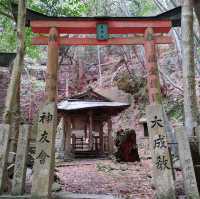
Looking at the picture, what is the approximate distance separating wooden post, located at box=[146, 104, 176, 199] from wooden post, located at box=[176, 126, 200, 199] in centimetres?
27

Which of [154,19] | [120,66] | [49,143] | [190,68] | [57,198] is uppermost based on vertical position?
[120,66]

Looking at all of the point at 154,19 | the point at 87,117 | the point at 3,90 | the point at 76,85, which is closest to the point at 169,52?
the point at 76,85

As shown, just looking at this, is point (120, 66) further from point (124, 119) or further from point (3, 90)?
point (3, 90)

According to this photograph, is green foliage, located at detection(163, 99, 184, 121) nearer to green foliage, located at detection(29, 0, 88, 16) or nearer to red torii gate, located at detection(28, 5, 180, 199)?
green foliage, located at detection(29, 0, 88, 16)

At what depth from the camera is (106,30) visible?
22.5 feet

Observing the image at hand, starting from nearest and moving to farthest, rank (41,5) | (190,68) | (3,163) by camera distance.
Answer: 1. (3,163)
2. (190,68)
3. (41,5)

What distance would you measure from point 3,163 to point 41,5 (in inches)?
306

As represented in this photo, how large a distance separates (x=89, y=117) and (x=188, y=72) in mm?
9549

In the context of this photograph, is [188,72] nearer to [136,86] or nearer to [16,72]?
[16,72]

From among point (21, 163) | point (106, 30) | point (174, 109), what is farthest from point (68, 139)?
point (21, 163)

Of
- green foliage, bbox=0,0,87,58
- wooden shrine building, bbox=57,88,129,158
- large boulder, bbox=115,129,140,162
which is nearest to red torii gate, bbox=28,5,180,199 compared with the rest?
green foliage, bbox=0,0,87,58

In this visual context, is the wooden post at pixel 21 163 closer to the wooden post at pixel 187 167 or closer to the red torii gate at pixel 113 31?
the red torii gate at pixel 113 31

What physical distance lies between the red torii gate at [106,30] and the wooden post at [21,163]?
4.33 ft

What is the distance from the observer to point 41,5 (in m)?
11.0
